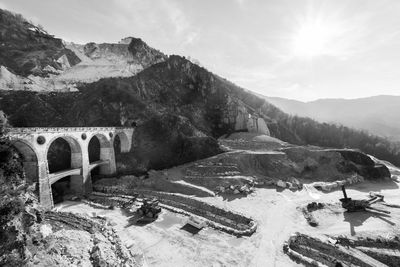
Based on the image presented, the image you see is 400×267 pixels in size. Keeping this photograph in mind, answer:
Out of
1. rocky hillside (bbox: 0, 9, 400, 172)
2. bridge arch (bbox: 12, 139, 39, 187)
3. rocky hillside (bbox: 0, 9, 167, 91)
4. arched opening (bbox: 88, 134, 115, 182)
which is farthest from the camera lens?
rocky hillside (bbox: 0, 9, 167, 91)

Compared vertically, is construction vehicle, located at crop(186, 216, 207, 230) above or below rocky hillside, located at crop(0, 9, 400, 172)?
below

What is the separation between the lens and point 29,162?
3228cm

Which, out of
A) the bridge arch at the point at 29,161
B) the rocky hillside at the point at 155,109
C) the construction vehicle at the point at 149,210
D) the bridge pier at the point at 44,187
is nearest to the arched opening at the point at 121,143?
the rocky hillside at the point at 155,109

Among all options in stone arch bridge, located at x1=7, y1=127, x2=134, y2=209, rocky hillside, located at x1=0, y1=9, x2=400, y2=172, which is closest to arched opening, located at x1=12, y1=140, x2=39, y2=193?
stone arch bridge, located at x1=7, y1=127, x2=134, y2=209

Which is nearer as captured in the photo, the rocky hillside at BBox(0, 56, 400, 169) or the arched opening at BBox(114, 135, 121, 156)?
the rocky hillside at BBox(0, 56, 400, 169)

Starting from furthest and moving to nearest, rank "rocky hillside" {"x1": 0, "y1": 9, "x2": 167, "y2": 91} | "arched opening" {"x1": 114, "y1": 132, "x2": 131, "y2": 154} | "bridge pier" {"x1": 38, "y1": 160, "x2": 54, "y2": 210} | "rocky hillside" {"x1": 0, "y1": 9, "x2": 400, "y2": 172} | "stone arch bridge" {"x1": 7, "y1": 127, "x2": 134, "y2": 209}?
"rocky hillside" {"x1": 0, "y1": 9, "x2": 167, "y2": 91}
"arched opening" {"x1": 114, "y1": 132, "x2": 131, "y2": 154}
"rocky hillside" {"x1": 0, "y1": 9, "x2": 400, "y2": 172}
"bridge pier" {"x1": 38, "y1": 160, "x2": 54, "y2": 210}
"stone arch bridge" {"x1": 7, "y1": 127, "x2": 134, "y2": 209}

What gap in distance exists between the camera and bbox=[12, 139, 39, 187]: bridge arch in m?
31.6

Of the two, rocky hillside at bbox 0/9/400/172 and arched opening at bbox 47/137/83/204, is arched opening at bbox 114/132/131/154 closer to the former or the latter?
rocky hillside at bbox 0/9/400/172

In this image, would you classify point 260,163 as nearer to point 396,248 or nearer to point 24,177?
point 396,248

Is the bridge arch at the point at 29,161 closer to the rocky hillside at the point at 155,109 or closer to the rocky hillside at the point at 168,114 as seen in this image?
the rocky hillside at the point at 155,109

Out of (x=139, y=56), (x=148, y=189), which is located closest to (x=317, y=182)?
(x=148, y=189)

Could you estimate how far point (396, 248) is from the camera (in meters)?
22.5

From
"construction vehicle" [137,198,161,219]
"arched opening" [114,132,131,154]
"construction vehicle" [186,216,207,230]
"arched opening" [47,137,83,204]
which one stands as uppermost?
"arched opening" [114,132,131,154]

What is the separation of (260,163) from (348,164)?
20.8 m
